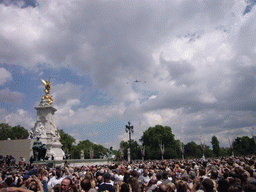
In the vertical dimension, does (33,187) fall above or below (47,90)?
below

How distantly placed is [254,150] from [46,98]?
8235 centimetres

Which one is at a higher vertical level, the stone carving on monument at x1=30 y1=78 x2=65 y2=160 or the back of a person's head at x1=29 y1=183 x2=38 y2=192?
the stone carving on monument at x1=30 y1=78 x2=65 y2=160

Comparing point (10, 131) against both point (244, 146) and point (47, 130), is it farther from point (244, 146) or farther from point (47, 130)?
point (244, 146)

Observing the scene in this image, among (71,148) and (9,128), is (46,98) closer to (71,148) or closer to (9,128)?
(9,128)

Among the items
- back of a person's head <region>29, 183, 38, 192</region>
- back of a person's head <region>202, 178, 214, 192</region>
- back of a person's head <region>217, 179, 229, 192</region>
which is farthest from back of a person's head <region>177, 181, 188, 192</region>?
back of a person's head <region>29, 183, 38, 192</region>

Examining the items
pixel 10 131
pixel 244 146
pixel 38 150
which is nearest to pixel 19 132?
pixel 10 131

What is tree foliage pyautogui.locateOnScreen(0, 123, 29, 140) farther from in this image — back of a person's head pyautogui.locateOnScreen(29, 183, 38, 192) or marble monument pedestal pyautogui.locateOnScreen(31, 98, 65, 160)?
back of a person's head pyautogui.locateOnScreen(29, 183, 38, 192)

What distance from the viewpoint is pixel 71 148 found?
8800 centimetres

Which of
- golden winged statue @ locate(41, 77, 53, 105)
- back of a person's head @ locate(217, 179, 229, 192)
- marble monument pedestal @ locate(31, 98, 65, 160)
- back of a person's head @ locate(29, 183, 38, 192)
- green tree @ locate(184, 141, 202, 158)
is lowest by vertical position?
green tree @ locate(184, 141, 202, 158)

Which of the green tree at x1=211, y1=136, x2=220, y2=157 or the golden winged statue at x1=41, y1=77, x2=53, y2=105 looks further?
the green tree at x1=211, y1=136, x2=220, y2=157

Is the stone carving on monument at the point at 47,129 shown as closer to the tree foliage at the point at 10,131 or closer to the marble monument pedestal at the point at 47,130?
the marble monument pedestal at the point at 47,130

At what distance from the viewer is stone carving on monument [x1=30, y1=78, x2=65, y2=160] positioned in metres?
39.3

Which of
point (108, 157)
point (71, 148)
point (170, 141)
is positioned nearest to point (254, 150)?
point (170, 141)

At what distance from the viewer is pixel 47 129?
134ft
